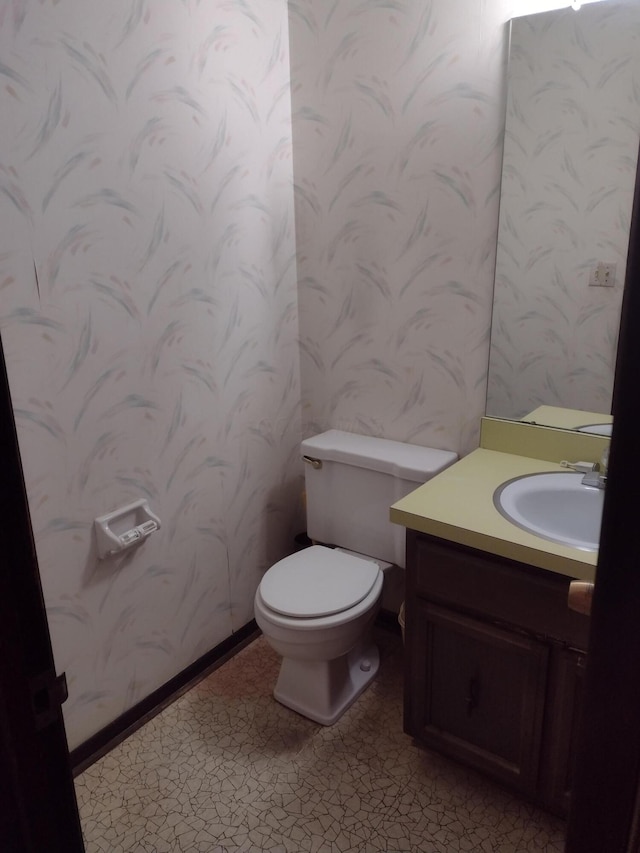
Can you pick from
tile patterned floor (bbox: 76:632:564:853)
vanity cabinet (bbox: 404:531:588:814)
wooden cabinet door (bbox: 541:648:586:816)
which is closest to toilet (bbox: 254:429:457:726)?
tile patterned floor (bbox: 76:632:564:853)

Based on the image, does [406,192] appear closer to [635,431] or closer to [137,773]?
[635,431]

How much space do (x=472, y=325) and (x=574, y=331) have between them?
0.32m

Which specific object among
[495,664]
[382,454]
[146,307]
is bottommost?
[495,664]

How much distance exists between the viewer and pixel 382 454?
6.91 feet

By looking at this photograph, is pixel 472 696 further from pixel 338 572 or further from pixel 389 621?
pixel 389 621

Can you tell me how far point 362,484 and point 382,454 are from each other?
13 centimetres

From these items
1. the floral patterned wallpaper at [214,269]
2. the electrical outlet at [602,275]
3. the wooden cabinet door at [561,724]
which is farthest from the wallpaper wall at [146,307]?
the wooden cabinet door at [561,724]

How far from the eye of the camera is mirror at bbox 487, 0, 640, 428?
5.17 feet

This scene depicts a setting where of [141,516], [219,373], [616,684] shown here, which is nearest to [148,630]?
[141,516]

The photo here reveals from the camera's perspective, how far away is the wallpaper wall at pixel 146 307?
4.86 ft

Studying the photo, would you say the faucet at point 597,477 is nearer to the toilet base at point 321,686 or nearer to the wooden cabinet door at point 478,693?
the wooden cabinet door at point 478,693

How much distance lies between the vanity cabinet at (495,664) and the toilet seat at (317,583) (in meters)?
0.26

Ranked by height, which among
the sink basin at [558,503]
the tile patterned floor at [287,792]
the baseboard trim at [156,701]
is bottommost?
the tile patterned floor at [287,792]

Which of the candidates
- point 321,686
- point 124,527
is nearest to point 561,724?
point 321,686
